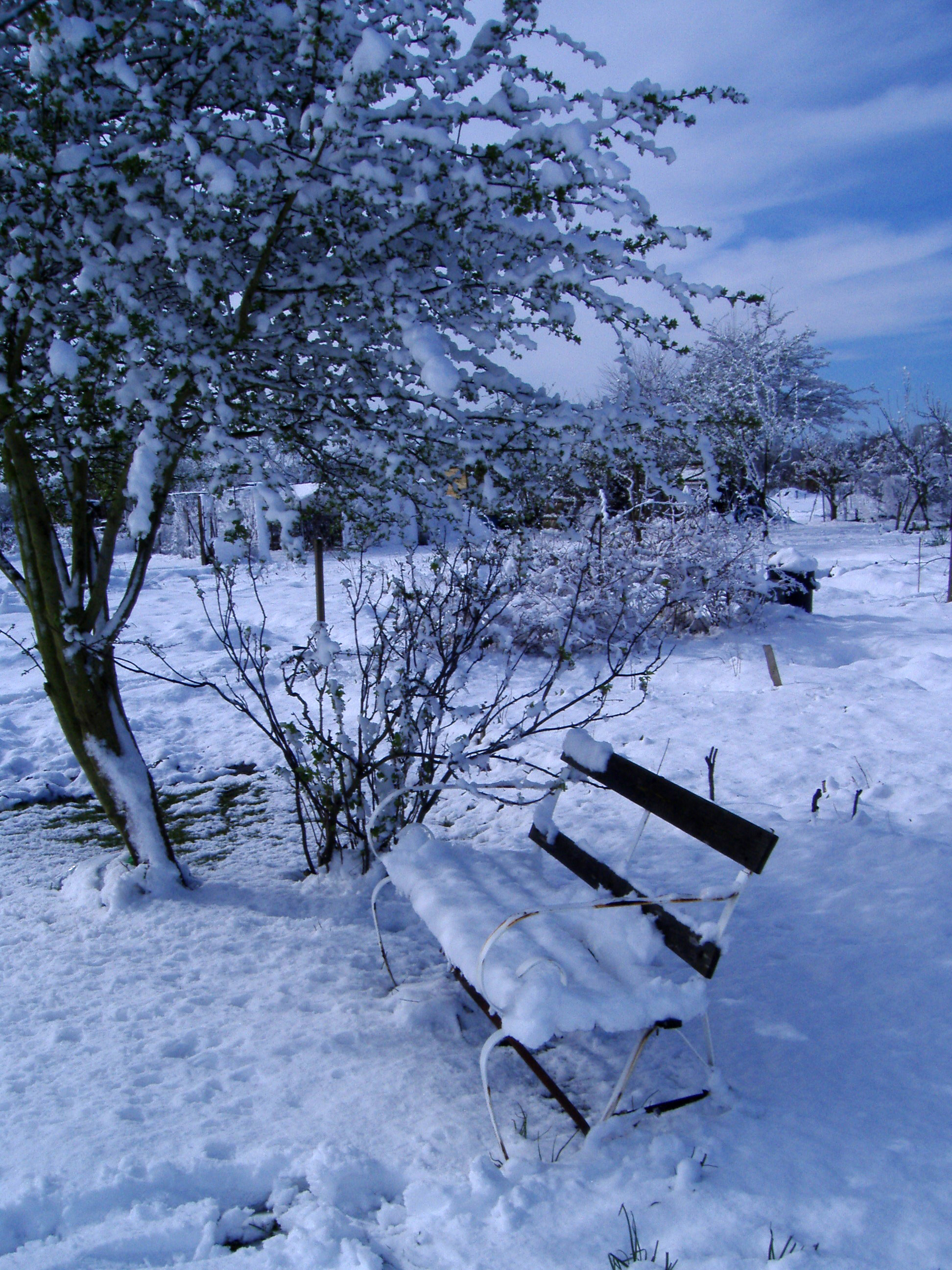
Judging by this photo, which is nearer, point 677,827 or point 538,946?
point 538,946

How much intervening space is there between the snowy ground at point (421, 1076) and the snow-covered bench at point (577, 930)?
0.20 metres

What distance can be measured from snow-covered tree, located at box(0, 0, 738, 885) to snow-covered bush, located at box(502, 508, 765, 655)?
5.97 m

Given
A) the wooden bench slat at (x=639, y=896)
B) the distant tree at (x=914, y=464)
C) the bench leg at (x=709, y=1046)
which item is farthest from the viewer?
the distant tree at (x=914, y=464)

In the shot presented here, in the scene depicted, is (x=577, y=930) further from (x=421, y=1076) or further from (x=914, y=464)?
(x=914, y=464)

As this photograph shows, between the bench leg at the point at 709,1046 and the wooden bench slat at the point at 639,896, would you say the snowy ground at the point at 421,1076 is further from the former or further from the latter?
the wooden bench slat at the point at 639,896

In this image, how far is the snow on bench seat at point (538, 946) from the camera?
2.07m

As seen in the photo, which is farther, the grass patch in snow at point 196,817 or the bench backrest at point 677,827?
the grass patch in snow at point 196,817

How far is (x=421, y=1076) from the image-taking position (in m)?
2.60

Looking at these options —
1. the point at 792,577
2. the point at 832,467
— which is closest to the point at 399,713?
the point at 792,577

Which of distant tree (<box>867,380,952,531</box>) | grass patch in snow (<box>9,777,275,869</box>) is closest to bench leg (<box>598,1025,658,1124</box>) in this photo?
grass patch in snow (<box>9,777,275,869</box>)

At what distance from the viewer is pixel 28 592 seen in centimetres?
376

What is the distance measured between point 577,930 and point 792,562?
32.4 feet

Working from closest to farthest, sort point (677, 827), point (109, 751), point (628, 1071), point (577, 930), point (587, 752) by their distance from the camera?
point (628, 1071)
point (577, 930)
point (677, 827)
point (587, 752)
point (109, 751)

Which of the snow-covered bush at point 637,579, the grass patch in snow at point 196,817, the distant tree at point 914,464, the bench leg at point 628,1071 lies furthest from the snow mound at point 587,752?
the distant tree at point 914,464
